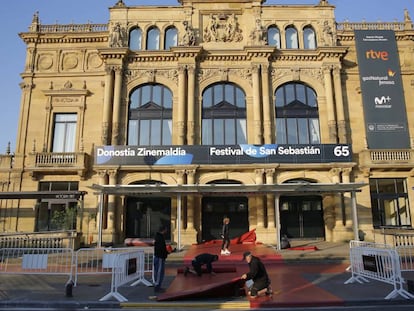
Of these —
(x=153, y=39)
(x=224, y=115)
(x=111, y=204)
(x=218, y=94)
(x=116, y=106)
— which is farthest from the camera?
(x=153, y=39)

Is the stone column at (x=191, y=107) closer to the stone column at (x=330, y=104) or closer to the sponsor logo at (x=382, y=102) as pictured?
the stone column at (x=330, y=104)

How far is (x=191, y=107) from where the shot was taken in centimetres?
2464

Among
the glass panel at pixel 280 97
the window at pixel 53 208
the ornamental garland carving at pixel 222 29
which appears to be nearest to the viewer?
the window at pixel 53 208

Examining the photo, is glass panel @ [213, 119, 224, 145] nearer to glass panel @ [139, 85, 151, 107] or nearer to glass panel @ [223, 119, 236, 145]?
glass panel @ [223, 119, 236, 145]

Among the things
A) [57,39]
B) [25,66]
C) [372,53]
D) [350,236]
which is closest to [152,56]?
[57,39]

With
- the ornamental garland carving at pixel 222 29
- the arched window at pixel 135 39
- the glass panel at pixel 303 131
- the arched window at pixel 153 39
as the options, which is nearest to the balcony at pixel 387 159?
the glass panel at pixel 303 131

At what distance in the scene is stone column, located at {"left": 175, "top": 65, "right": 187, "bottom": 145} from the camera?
945 inches

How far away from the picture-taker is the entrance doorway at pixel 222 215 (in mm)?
23700

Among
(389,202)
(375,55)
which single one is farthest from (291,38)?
(389,202)

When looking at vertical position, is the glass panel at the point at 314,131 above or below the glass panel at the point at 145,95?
below

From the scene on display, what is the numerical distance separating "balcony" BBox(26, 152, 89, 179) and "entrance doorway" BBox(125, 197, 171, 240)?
4064mm

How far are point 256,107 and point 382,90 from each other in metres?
9.96

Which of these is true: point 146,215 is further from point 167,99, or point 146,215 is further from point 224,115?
point 224,115

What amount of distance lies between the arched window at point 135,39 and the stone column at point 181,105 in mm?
4197
